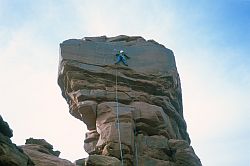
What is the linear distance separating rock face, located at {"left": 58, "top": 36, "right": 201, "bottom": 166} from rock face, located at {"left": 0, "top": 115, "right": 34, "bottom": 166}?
274 inches

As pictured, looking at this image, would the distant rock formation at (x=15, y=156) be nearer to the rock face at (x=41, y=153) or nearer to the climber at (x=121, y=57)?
the rock face at (x=41, y=153)

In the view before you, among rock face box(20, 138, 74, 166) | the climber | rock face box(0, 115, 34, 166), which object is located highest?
the climber

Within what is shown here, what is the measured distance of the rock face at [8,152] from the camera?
12438mm

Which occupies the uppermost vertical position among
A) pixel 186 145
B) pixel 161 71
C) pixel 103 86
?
pixel 161 71

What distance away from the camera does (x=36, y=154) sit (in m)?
16.7

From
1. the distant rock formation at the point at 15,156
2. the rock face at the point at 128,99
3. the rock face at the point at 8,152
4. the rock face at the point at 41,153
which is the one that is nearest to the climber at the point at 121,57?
the rock face at the point at 128,99

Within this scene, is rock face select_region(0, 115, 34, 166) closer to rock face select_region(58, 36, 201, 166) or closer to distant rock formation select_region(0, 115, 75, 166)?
distant rock formation select_region(0, 115, 75, 166)

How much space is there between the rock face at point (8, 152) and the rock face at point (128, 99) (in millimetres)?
6950

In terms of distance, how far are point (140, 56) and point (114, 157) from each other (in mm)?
8373

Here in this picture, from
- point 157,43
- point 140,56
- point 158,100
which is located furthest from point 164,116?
point 157,43

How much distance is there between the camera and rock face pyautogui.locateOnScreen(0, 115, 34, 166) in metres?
12.4

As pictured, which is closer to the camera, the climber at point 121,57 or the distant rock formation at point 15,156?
the distant rock formation at point 15,156

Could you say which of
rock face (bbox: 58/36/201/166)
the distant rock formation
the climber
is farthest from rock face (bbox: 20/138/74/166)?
the climber

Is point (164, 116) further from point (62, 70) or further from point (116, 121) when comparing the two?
point (62, 70)
